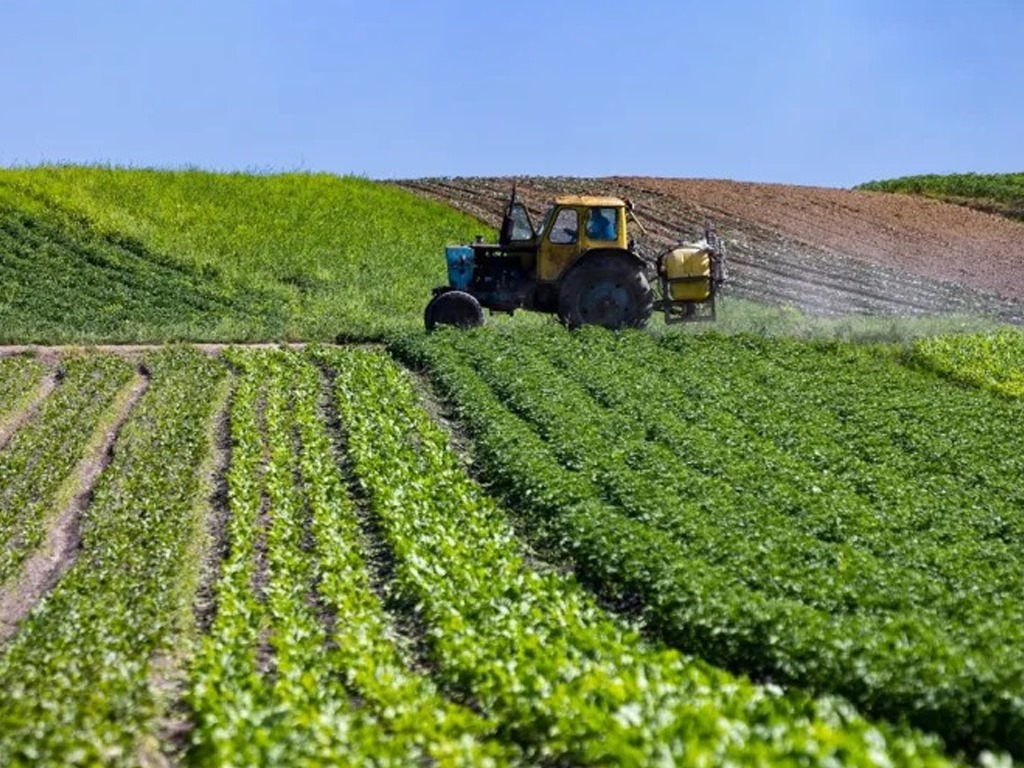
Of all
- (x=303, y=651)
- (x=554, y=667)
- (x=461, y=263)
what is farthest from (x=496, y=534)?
(x=461, y=263)

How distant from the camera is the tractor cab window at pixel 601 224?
1037 inches

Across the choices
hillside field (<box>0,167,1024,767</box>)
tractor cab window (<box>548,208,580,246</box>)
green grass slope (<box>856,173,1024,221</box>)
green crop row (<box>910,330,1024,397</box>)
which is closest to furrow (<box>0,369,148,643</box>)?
hillside field (<box>0,167,1024,767</box>)

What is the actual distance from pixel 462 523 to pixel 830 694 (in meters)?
5.93

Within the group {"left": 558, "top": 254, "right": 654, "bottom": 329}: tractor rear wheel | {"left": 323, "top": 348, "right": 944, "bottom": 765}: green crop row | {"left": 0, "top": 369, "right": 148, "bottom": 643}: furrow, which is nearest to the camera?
{"left": 323, "top": 348, "right": 944, "bottom": 765}: green crop row

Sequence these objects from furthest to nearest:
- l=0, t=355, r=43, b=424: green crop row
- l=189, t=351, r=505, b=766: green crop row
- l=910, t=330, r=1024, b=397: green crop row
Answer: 1. l=910, t=330, r=1024, b=397: green crop row
2. l=0, t=355, r=43, b=424: green crop row
3. l=189, t=351, r=505, b=766: green crop row

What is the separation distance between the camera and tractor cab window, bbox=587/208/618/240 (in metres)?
26.3

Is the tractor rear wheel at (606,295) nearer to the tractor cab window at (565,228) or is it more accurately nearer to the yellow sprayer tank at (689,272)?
the tractor cab window at (565,228)

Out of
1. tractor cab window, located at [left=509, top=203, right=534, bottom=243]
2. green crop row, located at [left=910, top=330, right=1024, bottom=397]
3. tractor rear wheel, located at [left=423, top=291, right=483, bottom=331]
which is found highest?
tractor cab window, located at [left=509, top=203, right=534, bottom=243]

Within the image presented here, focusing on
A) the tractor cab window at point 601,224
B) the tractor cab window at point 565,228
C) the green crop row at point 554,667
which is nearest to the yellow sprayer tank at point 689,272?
the tractor cab window at point 601,224

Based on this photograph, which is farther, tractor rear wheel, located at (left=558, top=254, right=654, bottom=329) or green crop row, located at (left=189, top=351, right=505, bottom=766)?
tractor rear wheel, located at (left=558, top=254, right=654, bottom=329)

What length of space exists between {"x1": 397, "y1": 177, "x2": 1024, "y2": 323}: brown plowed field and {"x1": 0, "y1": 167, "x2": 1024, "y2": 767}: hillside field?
445cm

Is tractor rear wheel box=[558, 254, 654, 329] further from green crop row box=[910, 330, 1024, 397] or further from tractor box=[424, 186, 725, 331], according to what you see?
green crop row box=[910, 330, 1024, 397]

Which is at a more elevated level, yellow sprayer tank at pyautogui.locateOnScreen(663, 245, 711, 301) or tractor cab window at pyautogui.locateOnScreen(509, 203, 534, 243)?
tractor cab window at pyautogui.locateOnScreen(509, 203, 534, 243)

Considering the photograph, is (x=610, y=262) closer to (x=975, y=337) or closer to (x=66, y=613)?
(x=975, y=337)
